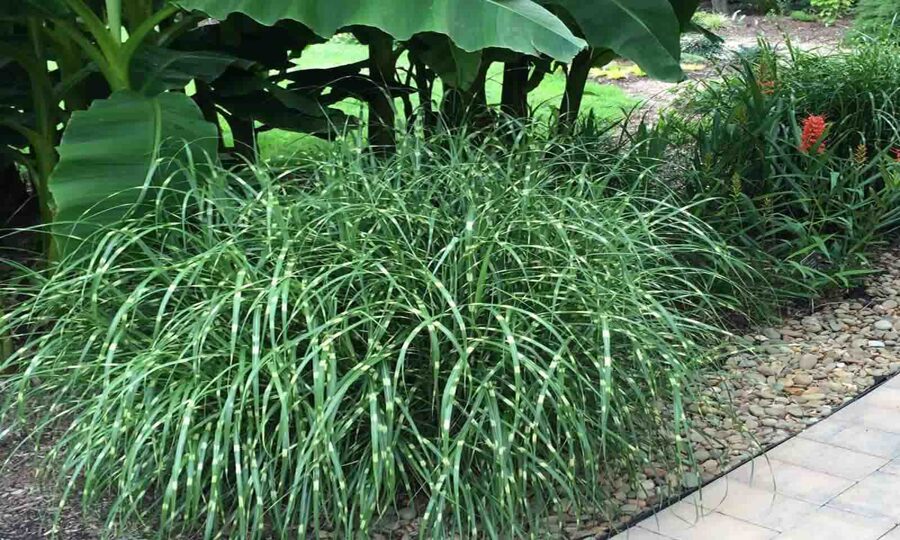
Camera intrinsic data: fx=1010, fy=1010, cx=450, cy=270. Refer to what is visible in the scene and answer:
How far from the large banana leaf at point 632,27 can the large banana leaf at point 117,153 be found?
5.94ft

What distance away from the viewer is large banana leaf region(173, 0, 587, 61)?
3615mm

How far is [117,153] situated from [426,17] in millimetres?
1227

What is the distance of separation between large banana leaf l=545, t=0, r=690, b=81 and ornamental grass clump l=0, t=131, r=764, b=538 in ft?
3.96

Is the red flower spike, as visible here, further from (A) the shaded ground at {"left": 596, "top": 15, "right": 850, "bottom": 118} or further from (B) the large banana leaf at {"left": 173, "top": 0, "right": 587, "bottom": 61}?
(A) the shaded ground at {"left": 596, "top": 15, "right": 850, "bottom": 118}

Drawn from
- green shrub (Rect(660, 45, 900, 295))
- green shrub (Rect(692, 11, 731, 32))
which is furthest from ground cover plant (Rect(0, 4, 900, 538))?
green shrub (Rect(692, 11, 731, 32))

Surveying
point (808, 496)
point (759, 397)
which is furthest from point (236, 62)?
point (808, 496)

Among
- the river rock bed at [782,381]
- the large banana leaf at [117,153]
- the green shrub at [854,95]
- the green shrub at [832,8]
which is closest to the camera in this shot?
the river rock bed at [782,381]

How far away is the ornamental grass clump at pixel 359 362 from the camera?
9.38ft

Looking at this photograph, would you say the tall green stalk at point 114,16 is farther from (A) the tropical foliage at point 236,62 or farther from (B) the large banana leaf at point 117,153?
(B) the large banana leaf at point 117,153

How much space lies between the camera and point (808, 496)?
330 centimetres

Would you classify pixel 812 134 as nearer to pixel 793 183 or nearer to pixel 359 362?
pixel 793 183

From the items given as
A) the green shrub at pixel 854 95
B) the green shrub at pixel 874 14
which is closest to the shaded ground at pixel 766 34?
the green shrub at pixel 874 14

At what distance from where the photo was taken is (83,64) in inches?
177

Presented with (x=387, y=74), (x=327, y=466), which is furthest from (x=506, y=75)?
(x=327, y=466)
